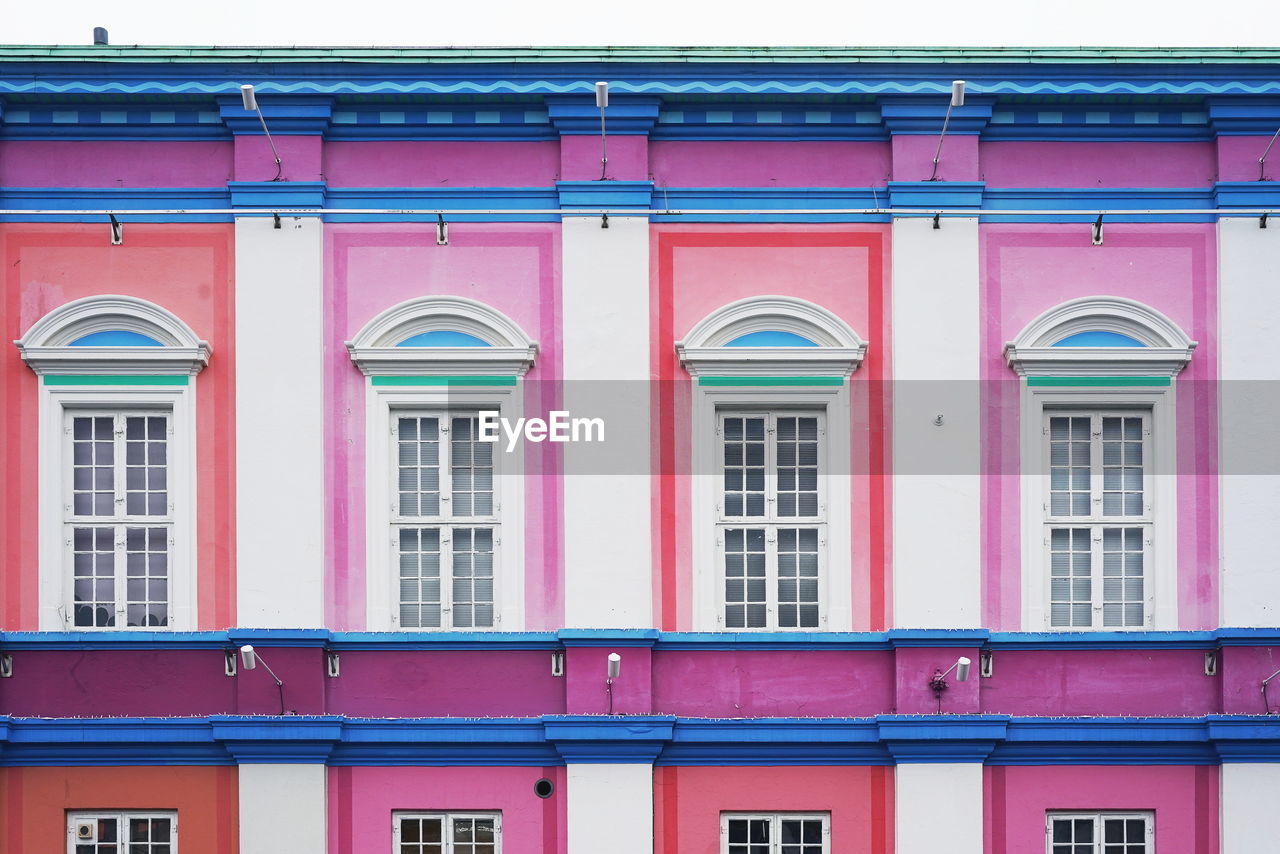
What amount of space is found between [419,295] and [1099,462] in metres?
6.40

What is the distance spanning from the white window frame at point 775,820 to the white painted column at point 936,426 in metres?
1.89

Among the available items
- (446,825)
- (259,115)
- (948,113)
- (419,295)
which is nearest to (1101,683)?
(948,113)

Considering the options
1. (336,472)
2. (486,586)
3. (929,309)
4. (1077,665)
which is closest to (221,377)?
(336,472)

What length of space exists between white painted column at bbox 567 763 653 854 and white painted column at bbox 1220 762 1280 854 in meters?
5.10

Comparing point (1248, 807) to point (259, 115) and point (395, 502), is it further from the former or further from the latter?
point (259, 115)

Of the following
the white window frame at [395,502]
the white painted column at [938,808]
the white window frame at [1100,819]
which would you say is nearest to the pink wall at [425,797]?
the white window frame at [395,502]

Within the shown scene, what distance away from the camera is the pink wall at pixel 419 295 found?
12.4m

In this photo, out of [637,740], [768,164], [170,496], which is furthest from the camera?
[768,164]

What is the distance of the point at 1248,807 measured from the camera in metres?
12.2

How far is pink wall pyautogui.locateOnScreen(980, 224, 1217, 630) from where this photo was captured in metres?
12.5

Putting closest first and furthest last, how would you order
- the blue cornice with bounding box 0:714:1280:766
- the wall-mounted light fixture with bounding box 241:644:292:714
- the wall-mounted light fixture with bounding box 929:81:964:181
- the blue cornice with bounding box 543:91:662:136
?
1. the wall-mounted light fixture with bounding box 929:81:964:181
2. the wall-mounted light fixture with bounding box 241:644:292:714
3. the blue cornice with bounding box 0:714:1280:766
4. the blue cornice with bounding box 543:91:662:136

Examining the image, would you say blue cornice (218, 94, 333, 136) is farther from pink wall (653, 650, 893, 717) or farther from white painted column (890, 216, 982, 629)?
pink wall (653, 650, 893, 717)

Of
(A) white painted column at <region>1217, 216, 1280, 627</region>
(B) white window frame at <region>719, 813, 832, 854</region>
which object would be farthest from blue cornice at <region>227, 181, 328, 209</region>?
(A) white painted column at <region>1217, 216, 1280, 627</region>

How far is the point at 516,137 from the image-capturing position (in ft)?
41.9
